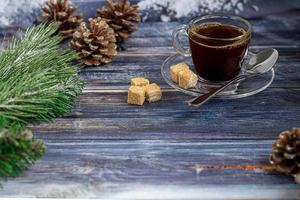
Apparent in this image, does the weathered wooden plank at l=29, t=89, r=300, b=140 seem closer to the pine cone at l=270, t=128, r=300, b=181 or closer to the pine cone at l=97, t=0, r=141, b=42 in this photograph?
the pine cone at l=270, t=128, r=300, b=181

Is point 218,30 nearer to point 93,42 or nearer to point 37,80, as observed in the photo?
point 93,42

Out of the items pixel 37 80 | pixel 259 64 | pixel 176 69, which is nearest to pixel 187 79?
pixel 176 69


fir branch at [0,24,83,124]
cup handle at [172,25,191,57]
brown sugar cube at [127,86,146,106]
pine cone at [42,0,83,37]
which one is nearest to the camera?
fir branch at [0,24,83,124]

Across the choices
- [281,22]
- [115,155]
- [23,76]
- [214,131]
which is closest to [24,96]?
[23,76]

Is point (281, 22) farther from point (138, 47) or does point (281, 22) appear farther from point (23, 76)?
point (23, 76)

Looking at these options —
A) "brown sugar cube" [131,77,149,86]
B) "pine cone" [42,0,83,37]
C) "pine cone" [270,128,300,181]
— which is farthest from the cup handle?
"pine cone" [270,128,300,181]
